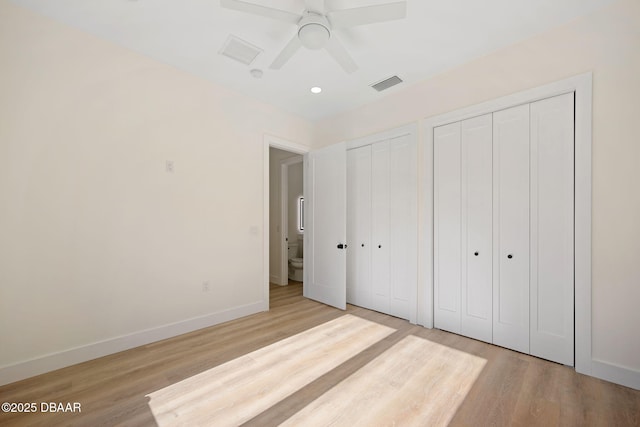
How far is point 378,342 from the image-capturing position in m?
2.63

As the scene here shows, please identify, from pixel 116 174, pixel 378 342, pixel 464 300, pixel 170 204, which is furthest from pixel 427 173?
pixel 116 174

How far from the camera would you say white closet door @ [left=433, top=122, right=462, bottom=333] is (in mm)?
2838

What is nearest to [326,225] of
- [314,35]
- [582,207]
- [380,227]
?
[380,227]

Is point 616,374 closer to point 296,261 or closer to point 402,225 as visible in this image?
point 402,225

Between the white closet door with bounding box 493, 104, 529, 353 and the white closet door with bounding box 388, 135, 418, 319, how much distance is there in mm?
815

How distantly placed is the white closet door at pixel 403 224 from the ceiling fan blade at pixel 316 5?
1.81 m

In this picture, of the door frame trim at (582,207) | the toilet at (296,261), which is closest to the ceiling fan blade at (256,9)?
the door frame trim at (582,207)

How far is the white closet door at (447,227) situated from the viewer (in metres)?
2.84

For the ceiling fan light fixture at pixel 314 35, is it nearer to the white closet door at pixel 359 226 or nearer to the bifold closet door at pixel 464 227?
the bifold closet door at pixel 464 227

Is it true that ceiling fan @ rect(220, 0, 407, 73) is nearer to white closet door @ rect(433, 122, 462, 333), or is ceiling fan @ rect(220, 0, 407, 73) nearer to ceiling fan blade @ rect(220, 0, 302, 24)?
ceiling fan blade @ rect(220, 0, 302, 24)

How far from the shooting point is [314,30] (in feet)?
6.31

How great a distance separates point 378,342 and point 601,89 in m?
2.87

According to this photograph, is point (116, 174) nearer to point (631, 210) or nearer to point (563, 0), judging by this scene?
point (563, 0)

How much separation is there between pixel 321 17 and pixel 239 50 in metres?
1.07
